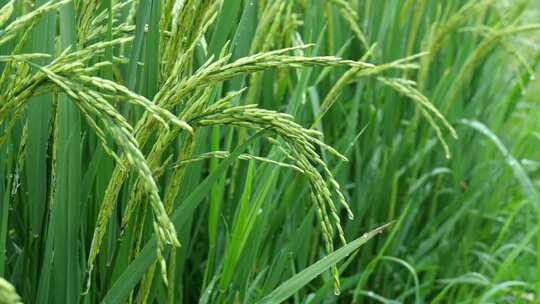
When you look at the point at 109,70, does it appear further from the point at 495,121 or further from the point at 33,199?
the point at 495,121

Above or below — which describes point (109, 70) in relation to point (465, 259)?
above

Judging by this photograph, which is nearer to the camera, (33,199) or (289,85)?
(33,199)

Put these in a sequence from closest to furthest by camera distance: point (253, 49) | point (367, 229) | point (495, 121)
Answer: point (253, 49) < point (367, 229) < point (495, 121)

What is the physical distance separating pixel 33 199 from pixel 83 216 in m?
0.08

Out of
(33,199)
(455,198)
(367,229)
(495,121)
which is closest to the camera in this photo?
(33,199)

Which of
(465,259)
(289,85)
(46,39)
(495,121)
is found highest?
(46,39)

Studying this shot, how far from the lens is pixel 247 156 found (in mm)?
1300

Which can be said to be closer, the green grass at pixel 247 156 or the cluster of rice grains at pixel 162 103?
the cluster of rice grains at pixel 162 103

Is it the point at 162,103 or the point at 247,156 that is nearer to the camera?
the point at 162,103

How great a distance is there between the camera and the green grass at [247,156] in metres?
1.14

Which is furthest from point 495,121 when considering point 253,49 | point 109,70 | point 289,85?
point 109,70

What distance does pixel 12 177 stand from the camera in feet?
4.77

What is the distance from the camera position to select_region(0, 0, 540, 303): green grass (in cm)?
114

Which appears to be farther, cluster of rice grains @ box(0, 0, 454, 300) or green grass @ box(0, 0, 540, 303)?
green grass @ box(0, 0, 540, 303)
